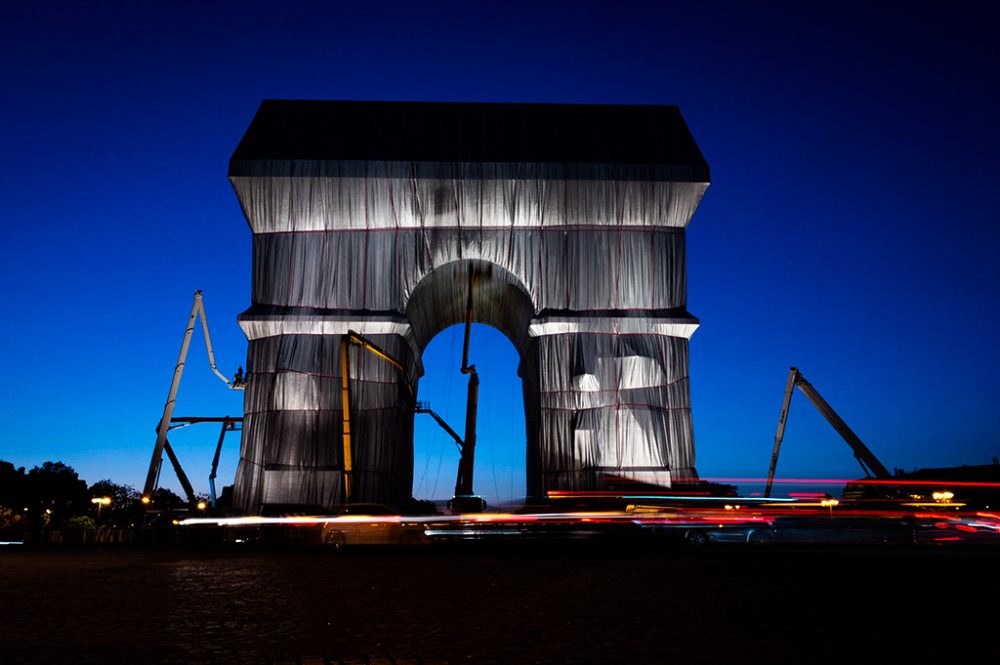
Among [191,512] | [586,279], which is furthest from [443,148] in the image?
[191,512]

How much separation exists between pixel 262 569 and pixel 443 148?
980 inches

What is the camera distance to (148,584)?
1327 cm

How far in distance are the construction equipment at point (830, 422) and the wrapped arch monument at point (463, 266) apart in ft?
26.4

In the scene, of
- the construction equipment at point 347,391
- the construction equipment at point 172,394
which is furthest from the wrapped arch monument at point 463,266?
the construction equipment at point 172,394

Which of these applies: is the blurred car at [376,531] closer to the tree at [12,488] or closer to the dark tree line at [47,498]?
the dark tree line at [47,498]

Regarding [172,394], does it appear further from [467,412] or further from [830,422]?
[830,422]

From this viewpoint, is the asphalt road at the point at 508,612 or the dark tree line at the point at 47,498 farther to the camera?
the dark tree line at the point at 47,498

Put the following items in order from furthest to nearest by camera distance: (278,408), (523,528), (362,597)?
(278,408), (523,528), (362,597)

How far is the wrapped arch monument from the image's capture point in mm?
35938

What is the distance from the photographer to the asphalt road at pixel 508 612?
726 centimetres

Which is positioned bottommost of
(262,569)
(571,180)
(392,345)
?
(262,569)

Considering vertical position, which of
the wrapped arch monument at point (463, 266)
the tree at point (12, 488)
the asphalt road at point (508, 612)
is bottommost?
the asphalt road at point (508, 612)

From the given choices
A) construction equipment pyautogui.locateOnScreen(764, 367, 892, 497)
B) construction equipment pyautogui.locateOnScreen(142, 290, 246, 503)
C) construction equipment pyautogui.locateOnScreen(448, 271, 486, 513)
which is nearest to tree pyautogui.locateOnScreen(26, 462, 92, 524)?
construction equipment pyautogui.locateOnScreen(142, 290, 246, 503)

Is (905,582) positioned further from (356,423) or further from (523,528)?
(356,423)
